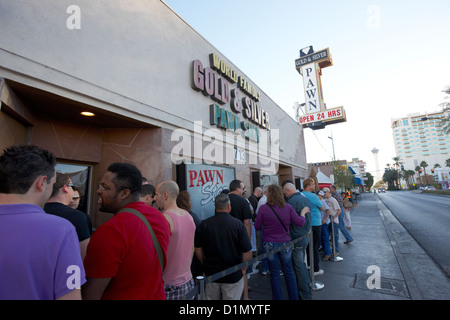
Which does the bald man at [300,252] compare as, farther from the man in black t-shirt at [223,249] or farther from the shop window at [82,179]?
the shop window at [82,179]

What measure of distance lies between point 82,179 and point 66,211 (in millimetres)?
3204

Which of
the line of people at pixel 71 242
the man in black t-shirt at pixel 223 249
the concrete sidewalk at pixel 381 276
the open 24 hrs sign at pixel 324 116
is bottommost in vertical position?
the concrete sidewalk at pixel 381 276

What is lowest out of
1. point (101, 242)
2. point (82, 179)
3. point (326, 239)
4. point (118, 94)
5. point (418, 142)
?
point (326, 239)

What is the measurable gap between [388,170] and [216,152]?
5399 inches

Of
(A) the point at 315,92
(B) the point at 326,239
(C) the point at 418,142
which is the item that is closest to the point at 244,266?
(B) the point at 326,239

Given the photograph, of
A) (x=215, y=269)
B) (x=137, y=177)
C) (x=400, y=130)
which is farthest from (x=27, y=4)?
(x=400, y=130)

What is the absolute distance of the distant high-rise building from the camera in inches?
5064

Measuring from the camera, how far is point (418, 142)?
449ft

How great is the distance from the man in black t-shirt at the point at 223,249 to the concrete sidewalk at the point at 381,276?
0.64m

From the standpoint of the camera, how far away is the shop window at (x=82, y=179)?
4.54 m

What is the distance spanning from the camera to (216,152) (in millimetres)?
7191

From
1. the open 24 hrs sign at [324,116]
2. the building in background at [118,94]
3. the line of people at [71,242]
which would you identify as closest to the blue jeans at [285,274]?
the line of people at [71,242]

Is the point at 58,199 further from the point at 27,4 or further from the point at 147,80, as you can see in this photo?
the point at 147,80

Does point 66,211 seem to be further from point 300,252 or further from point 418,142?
point 418,142
